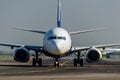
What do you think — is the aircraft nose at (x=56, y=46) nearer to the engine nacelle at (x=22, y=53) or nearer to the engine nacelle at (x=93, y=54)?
the engine nacelle at (x=22, y=53)

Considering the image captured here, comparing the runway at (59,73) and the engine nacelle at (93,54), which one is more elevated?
the engine nacelle at (93,54)

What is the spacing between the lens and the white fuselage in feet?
137

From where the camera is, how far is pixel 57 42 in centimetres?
4197

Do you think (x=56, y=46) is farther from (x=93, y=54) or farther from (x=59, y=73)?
(x=59, y=73)

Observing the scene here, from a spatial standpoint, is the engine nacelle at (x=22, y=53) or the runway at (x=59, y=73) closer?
the runway at (x=59, y=73)

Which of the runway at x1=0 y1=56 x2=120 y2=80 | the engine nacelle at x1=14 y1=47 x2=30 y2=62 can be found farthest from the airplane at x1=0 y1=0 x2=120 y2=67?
the runway at x1=0 y1=56 x2=120 y2=80

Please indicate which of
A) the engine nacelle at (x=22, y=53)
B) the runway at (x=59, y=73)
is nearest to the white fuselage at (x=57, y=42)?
the engine nacelle at (x=22, y=53)

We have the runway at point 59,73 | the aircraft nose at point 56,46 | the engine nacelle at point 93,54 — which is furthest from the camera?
the engine nacelle at point 93,54

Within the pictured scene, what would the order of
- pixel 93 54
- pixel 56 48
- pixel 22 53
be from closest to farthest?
pixel 56 48
pixel 22 53
pixel 93 54

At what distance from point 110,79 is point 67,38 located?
Result: 20932mm

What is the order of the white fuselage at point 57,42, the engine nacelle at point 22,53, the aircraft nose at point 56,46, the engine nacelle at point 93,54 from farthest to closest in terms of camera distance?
the engine nacelle at point 93,54 → the engine nacelle at point 22,53 → the white fuselage at point 57,42 → the aircraft nose at point 56,46

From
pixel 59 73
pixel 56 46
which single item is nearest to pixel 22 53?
pixel 56 46

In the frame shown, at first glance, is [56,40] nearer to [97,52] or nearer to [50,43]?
[50,43]

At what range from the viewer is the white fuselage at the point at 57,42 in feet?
137
